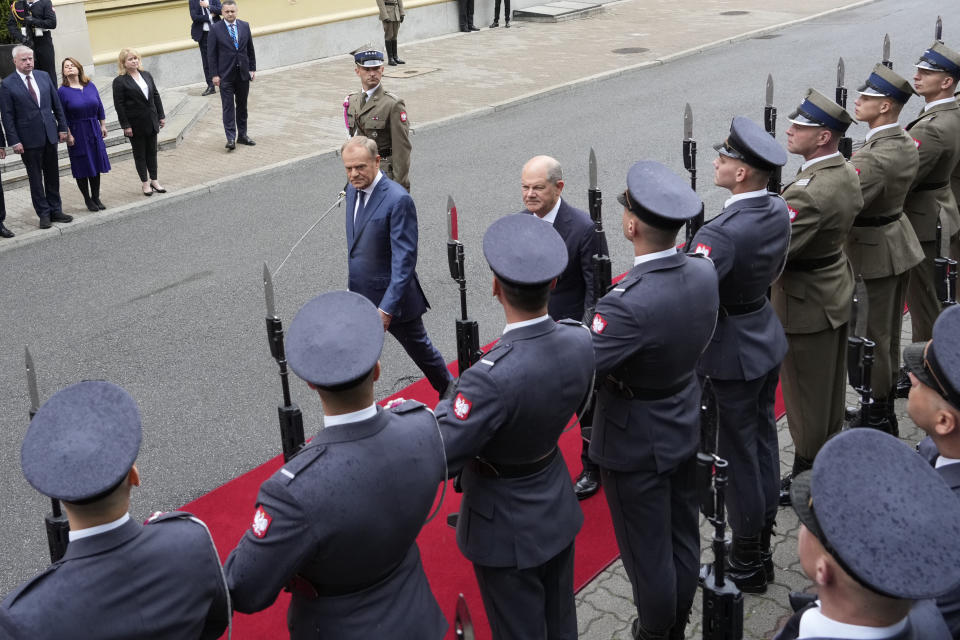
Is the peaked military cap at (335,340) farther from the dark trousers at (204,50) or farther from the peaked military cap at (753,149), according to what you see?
the dark trousers at (204,50)

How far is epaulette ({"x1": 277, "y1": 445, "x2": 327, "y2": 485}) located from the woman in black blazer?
9.71 meters

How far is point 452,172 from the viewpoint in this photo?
1265 centimetres

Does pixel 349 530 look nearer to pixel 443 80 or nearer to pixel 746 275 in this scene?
pixel 746 275

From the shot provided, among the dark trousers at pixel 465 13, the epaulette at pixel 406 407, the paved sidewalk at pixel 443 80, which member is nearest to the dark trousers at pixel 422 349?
the epaulette at pixel 406 407

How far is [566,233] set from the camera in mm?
5531

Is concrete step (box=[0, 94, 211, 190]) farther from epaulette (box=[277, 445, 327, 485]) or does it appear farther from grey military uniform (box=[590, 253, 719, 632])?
epaulette (box=[277, 445, 327, 485])

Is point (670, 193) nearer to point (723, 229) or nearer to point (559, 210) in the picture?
point (723, 229)

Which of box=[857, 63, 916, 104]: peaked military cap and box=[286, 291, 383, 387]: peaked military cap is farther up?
box=[857, 63, 916, 104]: peaked military cap

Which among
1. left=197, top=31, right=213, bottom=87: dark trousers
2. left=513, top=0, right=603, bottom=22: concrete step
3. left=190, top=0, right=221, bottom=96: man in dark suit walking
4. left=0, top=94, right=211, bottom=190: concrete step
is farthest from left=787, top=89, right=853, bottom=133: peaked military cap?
left=513, top=0, right=603, bottom=22: concrete step

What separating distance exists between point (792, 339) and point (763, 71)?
13.2 meters

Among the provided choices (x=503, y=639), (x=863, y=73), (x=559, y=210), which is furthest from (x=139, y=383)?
(x=863, y=73)

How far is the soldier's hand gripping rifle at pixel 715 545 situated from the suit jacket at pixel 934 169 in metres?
3.83

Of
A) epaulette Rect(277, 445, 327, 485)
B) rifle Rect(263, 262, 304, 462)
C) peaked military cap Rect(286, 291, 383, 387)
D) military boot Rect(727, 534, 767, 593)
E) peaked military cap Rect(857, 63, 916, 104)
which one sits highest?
peaked military cap Rect(857, 63, 916, 104)

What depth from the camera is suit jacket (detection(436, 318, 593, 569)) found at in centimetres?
359
